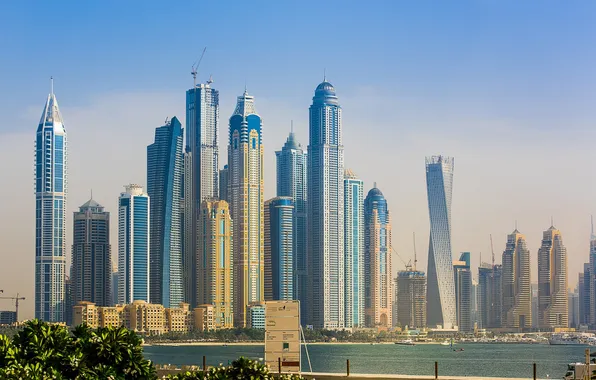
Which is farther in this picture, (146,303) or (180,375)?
(146,303)

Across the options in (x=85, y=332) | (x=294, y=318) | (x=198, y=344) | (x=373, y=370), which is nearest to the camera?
(x=85, y=332)

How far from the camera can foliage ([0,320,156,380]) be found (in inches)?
1038

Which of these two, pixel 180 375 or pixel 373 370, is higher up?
pixel 180 375

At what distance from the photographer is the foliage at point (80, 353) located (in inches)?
1038

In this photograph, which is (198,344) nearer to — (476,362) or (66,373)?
(476,362)

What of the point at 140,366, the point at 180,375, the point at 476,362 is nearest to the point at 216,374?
the point at 180,375

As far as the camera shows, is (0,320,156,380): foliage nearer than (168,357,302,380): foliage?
No

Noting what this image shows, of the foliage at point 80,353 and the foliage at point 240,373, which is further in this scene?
the foliage at point 80,353

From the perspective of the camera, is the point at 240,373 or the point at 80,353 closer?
the point at 240,373

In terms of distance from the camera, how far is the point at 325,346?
194500mm

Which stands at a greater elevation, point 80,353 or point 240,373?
point 80,353

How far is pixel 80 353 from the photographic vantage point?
1053 inches

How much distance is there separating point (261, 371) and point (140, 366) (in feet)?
12.6

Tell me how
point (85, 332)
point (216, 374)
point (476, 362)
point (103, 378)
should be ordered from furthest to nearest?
point (476, 362) → point (85, 332) → point (103, 378) → point (216, 374)
